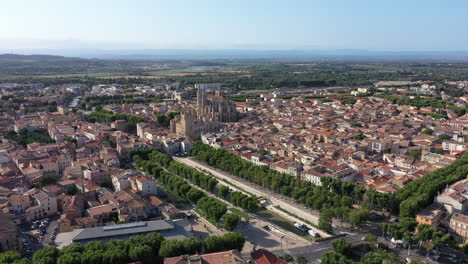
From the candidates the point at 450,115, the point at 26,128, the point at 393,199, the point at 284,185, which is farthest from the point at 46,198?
the point at 450,115

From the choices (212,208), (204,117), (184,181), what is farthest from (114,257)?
(204,117)

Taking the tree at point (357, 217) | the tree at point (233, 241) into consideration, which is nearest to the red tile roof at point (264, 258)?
the tree at point (233, 241)

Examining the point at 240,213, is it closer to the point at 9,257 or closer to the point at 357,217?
the point at 357,217

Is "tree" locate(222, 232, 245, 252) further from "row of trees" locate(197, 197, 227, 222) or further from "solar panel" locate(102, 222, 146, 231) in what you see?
"solar panel" locate(102, 222, 146, 231)

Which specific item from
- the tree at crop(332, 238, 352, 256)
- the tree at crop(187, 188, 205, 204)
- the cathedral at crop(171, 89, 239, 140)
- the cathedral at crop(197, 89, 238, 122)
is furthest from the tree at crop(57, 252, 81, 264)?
the cathedral at crop(197, 89, 238, 122)

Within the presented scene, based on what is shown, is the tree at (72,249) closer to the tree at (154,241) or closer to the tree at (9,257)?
the tree at (9,257)
